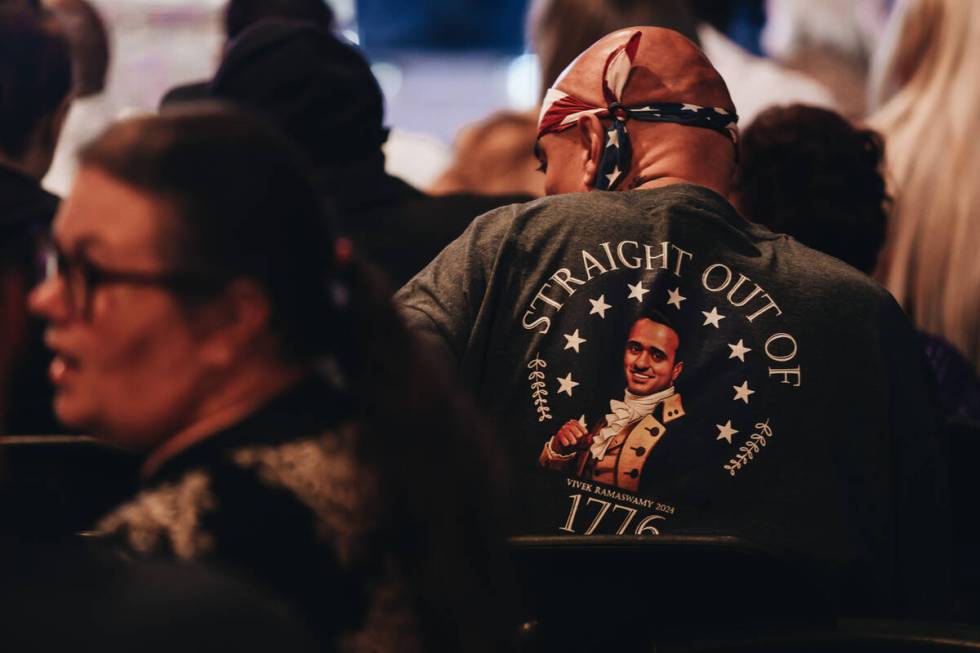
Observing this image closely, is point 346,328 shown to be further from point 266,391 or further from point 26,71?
point 26,71

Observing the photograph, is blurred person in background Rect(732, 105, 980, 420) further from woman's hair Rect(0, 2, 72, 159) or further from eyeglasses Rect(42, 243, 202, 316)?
eyeglasses Rect(42, 243, 202, 316)

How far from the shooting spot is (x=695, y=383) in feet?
6.68

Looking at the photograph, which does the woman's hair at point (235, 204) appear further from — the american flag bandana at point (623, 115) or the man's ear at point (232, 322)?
the american flag bandana at point (623, 115)

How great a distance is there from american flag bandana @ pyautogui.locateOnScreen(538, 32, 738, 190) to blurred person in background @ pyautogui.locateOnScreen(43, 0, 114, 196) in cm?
178

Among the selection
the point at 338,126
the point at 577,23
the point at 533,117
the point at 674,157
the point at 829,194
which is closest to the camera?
the point at 674,157

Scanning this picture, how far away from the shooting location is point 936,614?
2.14 m

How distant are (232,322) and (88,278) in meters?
0.14

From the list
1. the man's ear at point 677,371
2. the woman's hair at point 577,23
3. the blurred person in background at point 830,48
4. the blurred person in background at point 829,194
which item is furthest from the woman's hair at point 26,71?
the blurred person in background at point 830,48

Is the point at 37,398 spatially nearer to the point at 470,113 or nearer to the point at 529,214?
the point at 529,214

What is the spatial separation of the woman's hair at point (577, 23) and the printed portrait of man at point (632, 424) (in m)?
1.50

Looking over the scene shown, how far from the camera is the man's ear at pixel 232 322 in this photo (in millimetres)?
1274

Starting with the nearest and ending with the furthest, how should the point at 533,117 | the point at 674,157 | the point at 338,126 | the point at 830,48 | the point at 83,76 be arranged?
the point at 674,157 → the point at 338,126 → the point at 83,76 → the point at 533,117 → the point at 830,48

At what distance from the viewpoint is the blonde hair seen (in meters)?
3.50

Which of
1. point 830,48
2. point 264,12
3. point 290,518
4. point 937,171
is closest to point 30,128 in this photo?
point 264,12
